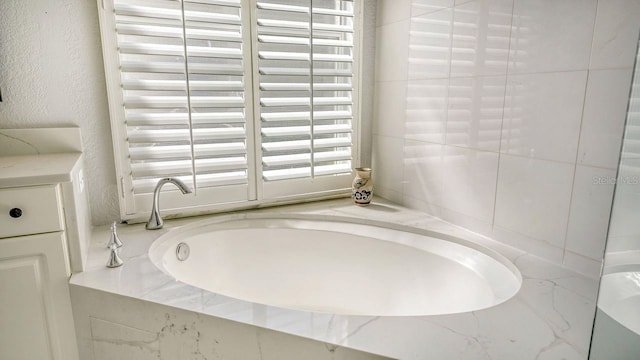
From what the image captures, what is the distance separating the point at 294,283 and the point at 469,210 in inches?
34.4

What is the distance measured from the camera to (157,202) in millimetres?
1687

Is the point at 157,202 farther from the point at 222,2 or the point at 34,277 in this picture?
the point at 222,2

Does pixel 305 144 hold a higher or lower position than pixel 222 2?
lower

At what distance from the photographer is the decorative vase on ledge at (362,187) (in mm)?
2027

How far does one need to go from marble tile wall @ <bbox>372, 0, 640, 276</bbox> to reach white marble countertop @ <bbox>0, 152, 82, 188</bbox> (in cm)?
144

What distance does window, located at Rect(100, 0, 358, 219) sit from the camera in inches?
64.7

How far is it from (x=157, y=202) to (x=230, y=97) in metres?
0.57

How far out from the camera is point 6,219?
1.16 meters

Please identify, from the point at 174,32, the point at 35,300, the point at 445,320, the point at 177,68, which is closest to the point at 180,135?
the point at 177,68

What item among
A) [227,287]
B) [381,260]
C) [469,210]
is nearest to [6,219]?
[227,287]

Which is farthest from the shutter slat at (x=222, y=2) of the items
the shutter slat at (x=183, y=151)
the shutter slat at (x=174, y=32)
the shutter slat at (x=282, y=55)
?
the shutter slat at (x=183, y=151)

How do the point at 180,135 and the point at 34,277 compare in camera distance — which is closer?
the point at 34,277

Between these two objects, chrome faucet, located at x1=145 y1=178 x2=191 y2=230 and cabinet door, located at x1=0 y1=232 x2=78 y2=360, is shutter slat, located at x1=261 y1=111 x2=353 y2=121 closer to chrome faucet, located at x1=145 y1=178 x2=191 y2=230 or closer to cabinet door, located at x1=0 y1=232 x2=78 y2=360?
chrome faucet, located at x1=145 y1=178 x2=191 y2=230

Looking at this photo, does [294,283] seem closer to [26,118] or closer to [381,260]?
[381,260]
